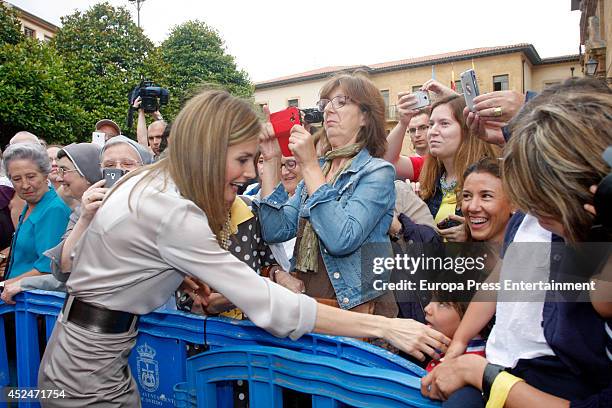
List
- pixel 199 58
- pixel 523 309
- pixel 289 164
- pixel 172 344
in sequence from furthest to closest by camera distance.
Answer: pixel 199 58, pixel 289 164, pixel 172 344, pixel 523 309

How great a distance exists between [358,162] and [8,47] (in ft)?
51.6

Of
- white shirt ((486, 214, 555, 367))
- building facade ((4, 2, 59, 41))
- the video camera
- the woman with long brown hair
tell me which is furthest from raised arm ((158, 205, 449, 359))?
building facade ((4, 2, 59, 41))

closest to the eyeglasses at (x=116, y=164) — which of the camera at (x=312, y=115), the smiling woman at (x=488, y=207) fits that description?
the camera at (x=312, y=115)

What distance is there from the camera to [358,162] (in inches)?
98.3

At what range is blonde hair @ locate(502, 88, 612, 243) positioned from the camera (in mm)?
1167

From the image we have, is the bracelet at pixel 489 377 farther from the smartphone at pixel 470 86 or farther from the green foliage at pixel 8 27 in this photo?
the green foliage at pixel 8 27

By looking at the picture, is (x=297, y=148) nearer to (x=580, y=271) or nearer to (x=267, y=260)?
(x=267, y=260)

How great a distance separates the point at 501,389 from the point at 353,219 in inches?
40.9

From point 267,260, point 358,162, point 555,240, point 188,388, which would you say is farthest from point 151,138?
point 555,240

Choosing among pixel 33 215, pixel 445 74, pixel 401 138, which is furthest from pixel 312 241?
pixel 445 74

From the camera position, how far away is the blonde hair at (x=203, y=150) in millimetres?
1773

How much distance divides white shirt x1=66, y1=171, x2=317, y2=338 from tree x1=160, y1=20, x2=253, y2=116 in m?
29.6

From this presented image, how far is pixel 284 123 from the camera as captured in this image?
2.60 metres

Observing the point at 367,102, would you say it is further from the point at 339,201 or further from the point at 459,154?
the point at 459,154
